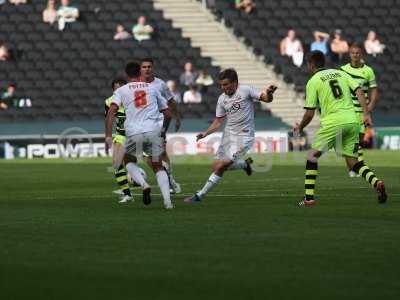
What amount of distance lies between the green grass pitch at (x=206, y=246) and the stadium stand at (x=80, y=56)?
18.3 m

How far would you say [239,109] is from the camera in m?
18.1

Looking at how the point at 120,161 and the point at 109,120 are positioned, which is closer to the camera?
the point at 109,120

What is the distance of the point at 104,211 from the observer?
1630 centimetres

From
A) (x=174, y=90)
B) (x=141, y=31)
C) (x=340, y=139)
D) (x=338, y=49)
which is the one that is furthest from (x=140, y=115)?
(x=338, y=49)

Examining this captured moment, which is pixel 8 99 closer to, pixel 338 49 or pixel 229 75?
pixel 338 49

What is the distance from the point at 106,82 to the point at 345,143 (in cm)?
2363

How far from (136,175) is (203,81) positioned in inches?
934

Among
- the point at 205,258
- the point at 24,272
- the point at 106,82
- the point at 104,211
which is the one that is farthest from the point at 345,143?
the point at 106,82

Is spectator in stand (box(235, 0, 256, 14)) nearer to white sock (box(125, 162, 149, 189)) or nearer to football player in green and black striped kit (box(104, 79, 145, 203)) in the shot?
football player in green and black striped kit (box(104, 79, 145, 203))

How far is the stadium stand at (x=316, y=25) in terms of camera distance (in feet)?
140

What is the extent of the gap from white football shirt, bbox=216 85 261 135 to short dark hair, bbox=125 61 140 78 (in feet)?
5.91

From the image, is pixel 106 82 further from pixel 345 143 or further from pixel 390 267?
pixel 390 267

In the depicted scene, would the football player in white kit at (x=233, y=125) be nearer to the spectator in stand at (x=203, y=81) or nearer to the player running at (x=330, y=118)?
the player running at (x=330, y=118)

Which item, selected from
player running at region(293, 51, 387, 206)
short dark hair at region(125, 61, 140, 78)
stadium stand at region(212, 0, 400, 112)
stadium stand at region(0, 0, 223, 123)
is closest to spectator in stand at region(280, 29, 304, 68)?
stadium stand at region(212, 0, 400, 112)
